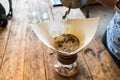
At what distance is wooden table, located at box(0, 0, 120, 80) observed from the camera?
2.50 ft

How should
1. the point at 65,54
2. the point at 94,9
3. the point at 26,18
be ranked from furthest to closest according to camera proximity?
the point at 94,9 → the point at 26,18 → the point at 65,54

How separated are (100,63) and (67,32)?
215 mm

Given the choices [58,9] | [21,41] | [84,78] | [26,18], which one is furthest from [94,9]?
[84,78]

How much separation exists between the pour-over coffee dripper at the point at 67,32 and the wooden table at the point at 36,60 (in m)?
0.03

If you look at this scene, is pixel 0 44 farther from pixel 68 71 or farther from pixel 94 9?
pixel 94 9

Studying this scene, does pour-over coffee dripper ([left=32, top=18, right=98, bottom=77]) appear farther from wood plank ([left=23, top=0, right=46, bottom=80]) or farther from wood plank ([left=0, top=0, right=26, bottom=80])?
wood plank ([left=0, top=0, right=26, bottom=80])

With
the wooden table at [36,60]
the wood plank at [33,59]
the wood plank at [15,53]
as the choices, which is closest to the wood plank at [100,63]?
the wooden table at [36,60]

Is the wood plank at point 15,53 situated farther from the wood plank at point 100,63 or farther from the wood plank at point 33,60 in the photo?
the wood plank at point 100,63

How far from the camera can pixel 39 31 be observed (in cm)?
74

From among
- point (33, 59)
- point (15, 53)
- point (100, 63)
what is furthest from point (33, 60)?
point (100, 63)

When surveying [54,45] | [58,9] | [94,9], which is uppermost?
[54,45]

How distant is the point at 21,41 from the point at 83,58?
365 millimetres

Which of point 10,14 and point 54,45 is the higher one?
point 54,45

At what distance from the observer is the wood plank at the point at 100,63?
76 centimetres
